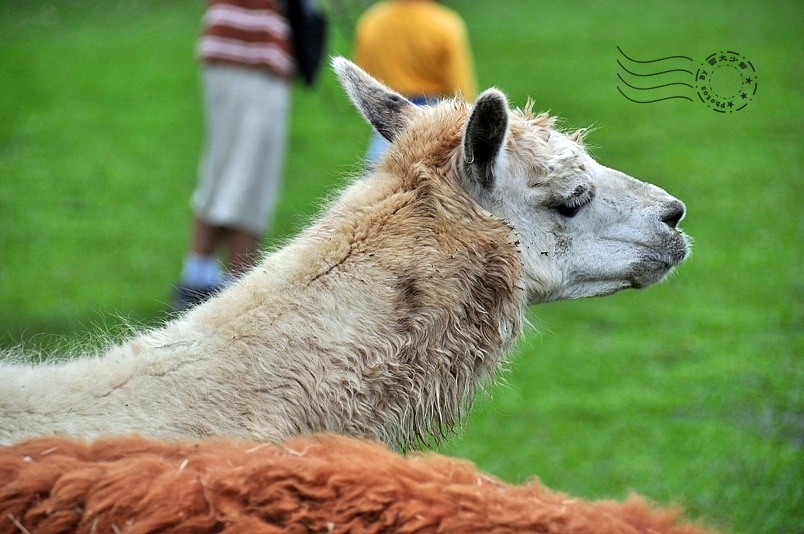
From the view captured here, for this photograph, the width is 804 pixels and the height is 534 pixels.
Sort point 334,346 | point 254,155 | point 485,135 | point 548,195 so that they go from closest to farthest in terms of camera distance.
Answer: point 334,346 < point 485,135 < point 548,195 < point 254,155

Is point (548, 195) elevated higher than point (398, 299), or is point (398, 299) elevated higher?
point (548, 195)

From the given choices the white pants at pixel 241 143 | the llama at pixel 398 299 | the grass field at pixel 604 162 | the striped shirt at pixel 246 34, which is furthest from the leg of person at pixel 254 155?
the llama at pixel 398 299

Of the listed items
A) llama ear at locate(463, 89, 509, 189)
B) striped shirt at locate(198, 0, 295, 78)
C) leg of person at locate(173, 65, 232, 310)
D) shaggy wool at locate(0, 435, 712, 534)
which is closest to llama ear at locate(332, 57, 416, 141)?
llama ear at locate(463, 89, 509, 189)

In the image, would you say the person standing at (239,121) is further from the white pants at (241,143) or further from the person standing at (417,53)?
the person standing at (417,53)

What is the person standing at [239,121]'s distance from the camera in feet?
21.1

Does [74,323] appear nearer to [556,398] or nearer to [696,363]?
[556,398]

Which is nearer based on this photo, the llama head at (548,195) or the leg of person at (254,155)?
the llama head at (548,195)

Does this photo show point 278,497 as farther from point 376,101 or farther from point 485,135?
point 376,101

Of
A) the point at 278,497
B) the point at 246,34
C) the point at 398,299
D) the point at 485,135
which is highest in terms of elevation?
the point at 246,34

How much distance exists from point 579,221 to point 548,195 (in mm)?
153

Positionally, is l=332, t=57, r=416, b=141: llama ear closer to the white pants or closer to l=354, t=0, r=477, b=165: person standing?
l=354, t=0, r=477, b=165: person standing

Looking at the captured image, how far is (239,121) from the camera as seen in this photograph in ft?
21.4

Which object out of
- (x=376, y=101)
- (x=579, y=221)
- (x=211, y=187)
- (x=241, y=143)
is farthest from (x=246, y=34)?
(x=579, y=221)

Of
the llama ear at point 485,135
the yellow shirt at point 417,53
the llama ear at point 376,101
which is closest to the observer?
the llama ear at point 485,135
